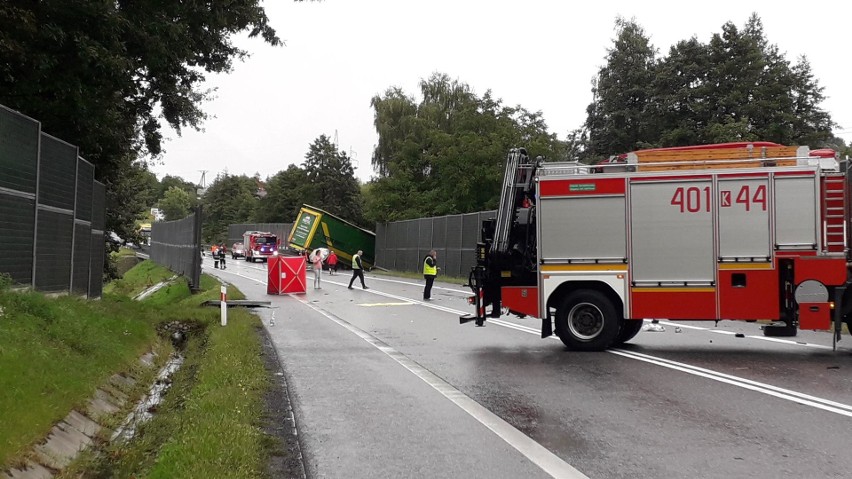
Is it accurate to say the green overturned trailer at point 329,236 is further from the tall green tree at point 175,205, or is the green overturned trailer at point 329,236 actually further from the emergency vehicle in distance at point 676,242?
the tall green tree at point 175,205

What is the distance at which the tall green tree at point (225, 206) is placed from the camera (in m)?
123

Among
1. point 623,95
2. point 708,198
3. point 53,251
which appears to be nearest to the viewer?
point 708,198

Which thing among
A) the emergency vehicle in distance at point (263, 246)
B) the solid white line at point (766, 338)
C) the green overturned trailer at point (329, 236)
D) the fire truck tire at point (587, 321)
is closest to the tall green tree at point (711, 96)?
the green overturned trailer at point (329, 236)

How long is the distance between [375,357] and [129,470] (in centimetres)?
536

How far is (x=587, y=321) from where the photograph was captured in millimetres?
11297

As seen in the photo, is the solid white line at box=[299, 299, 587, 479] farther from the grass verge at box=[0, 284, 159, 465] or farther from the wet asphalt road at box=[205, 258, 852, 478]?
the grass verge at box=[0, 284, 159, 465]

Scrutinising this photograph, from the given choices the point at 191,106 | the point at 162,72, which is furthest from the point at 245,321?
the point at 191,106

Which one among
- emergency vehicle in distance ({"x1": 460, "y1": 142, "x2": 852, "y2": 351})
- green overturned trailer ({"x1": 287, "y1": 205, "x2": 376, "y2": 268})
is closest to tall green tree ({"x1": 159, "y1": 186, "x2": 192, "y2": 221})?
green overturned trailer ({"x1": 287, "y1": 205, "x2": 376, "y2": 268})

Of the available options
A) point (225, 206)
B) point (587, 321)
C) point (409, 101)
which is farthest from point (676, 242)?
point (225, 206)

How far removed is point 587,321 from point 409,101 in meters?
51.6

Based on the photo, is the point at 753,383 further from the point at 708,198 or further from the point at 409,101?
the point at 409,101

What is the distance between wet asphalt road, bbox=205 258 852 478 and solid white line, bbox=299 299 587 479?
0.08 feet

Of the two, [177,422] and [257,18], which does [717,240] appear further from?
[257,18]

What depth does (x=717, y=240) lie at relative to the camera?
10953 mm
